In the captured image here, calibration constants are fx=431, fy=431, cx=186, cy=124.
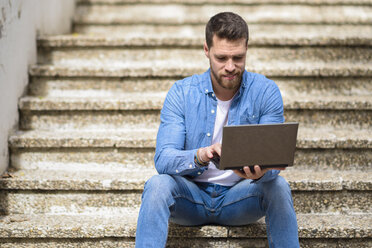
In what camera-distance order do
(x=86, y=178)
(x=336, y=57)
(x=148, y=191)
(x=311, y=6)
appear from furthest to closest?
(x=311, y=6) → (x=336, y=57) → (x=86, y=178) → (x=148, y=191)

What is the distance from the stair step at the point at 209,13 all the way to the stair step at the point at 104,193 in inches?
71.6

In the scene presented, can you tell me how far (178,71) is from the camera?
2926 millimetres

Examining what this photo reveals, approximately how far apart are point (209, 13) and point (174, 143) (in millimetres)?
2282

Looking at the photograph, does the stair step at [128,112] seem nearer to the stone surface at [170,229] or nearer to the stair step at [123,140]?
the stair step at [123,140]

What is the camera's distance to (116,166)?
2658mm

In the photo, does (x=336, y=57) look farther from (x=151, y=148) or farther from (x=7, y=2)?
(x=7, y=2)

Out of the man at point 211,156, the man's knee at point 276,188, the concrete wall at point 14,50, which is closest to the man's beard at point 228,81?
the man at point 211,156

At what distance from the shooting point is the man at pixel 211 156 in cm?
185

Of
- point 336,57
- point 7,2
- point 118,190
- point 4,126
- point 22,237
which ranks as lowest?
point 22,237

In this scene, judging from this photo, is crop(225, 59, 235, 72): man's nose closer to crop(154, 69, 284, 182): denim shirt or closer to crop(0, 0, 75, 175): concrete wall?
crop(154, 69, 284, 182): denim shirt

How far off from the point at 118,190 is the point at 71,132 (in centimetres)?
56

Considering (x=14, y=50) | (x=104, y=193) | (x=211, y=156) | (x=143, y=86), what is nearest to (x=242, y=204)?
(x=211, y=156)

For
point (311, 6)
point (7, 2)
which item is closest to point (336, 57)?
point (311, 6)

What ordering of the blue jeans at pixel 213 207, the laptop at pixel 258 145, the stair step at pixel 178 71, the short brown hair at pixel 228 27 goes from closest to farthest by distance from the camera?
the laptop at pixel 258 145 → the blue jeans at pixel 213 207 → the short brown hair at pixel 228 27 → the stair step at pixel 178 71
